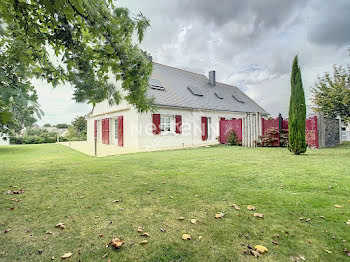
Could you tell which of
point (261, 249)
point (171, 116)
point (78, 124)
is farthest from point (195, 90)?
point (78, 124)

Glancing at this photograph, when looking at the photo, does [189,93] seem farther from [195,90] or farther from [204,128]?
[204,128]

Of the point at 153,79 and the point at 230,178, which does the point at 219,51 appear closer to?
the point at 153,79

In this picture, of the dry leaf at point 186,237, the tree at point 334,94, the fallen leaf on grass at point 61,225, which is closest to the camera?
the dry leaf at point 186,237

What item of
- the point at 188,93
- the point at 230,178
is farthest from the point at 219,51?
the point at 230,178

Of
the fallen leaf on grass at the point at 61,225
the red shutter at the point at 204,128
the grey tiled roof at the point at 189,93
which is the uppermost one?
the grey tiled roof at the point at 189,93

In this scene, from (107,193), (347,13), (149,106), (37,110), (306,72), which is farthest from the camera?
(347,13)

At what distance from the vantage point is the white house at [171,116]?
38.6ft

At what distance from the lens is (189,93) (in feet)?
49.2

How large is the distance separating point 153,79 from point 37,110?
12.3 meters

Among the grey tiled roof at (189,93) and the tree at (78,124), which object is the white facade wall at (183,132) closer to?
the grey tiled roof at (189,93)

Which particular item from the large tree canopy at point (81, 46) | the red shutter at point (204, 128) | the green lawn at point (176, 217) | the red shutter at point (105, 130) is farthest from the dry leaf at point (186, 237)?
the red shutter at point (105, 130)

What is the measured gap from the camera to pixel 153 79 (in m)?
13.4

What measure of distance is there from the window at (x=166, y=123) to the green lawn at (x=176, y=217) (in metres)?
8.40

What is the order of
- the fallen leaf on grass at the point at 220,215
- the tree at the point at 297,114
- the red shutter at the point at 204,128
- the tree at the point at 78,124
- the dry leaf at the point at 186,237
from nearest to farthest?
the dry leaf at the point at 186,237 < the fallen leaf on grass at the point at 220,215 < the tree at the point at 297,114 < the red shutter at the point at 204,128 < the tree at the point at 78,124
